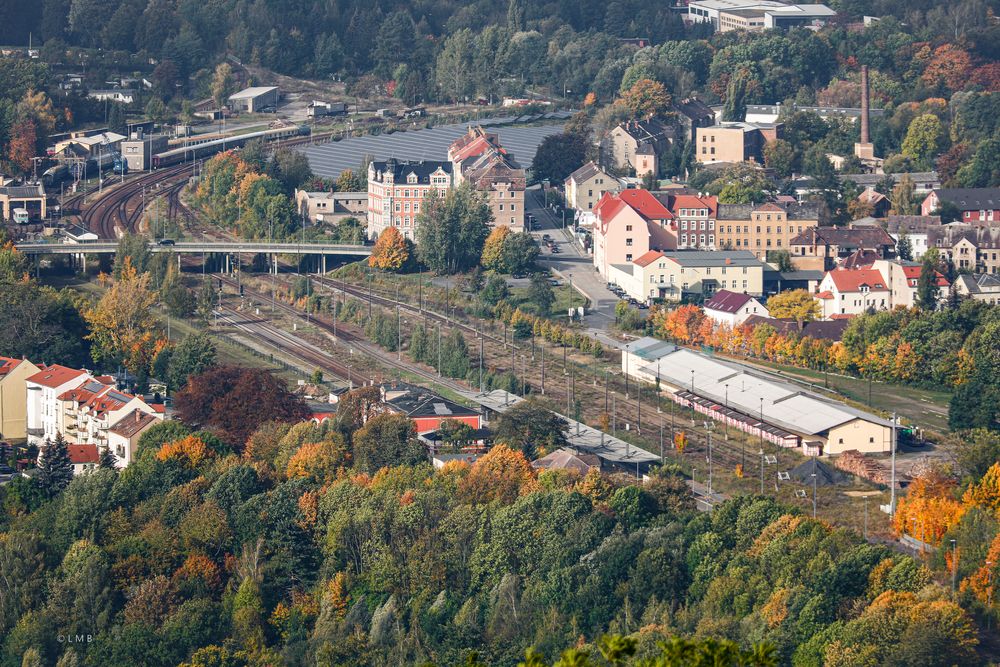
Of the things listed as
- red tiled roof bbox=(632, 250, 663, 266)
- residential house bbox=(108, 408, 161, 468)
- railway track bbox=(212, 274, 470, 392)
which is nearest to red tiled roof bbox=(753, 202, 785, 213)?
red tiled roof bbox=(632, 250, 663, 266)

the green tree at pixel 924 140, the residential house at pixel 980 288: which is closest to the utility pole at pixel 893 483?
the residential house at pixel 980 288

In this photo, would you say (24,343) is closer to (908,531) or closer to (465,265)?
(465,265)

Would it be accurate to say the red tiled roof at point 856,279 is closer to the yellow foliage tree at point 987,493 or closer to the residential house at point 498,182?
the residential house at point 498,182

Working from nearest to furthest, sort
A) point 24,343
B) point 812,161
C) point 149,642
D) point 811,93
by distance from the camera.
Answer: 1. point 149,642
2. point 24,343
3. point 812,161
4. point 811,93

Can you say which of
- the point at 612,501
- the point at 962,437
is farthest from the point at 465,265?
the point at 612,501

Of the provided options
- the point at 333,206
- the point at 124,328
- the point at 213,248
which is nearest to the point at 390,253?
the point at 213,248

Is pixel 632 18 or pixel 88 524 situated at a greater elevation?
pixel 632 18

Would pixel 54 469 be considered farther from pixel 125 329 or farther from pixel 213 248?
pixel 213 248
